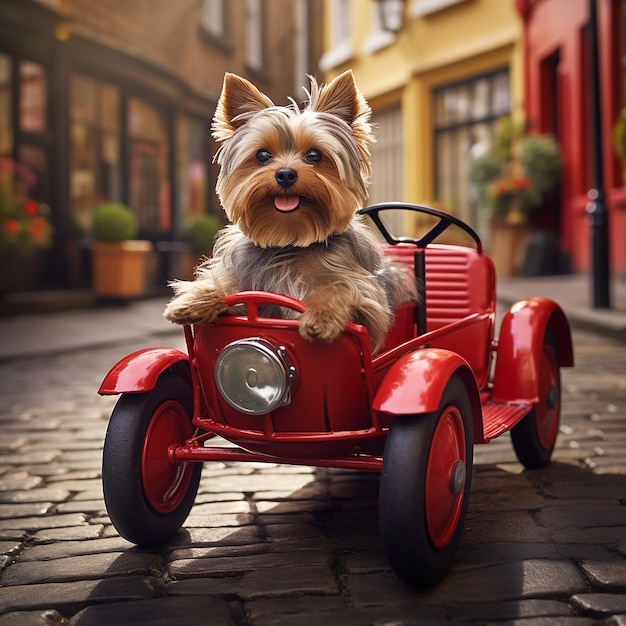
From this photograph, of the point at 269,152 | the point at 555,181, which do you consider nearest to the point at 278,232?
the point at 269,152

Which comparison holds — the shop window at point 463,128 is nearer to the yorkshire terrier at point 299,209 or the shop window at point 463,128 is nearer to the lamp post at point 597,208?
the lamp post at point 597,208

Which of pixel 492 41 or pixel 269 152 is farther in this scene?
pixel 492 41

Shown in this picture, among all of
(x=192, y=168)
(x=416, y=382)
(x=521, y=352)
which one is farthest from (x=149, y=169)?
(x=416, y=382)

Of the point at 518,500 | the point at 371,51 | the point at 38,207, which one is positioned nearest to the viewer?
the point at 518,500

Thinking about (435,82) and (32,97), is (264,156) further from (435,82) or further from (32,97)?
(435,82)

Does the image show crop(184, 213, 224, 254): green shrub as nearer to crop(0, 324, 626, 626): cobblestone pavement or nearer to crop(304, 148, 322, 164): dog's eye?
crop(0, 324, 626, 626): cobblestone pavement

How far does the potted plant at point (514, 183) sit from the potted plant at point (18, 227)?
6.93 metres

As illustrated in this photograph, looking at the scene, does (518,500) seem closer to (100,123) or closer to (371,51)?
(100,123)

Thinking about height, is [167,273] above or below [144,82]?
below

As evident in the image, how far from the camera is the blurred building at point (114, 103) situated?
12008mm

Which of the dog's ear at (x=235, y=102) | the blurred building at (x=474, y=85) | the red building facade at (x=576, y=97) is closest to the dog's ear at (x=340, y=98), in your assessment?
the dog's ear at (x=235, y=102)

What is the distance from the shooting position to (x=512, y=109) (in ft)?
52.0

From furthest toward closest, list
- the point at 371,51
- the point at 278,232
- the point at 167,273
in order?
the point at 371,51
the point at 167,273
the point at 278,232

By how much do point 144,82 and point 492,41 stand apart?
604 centimetres
